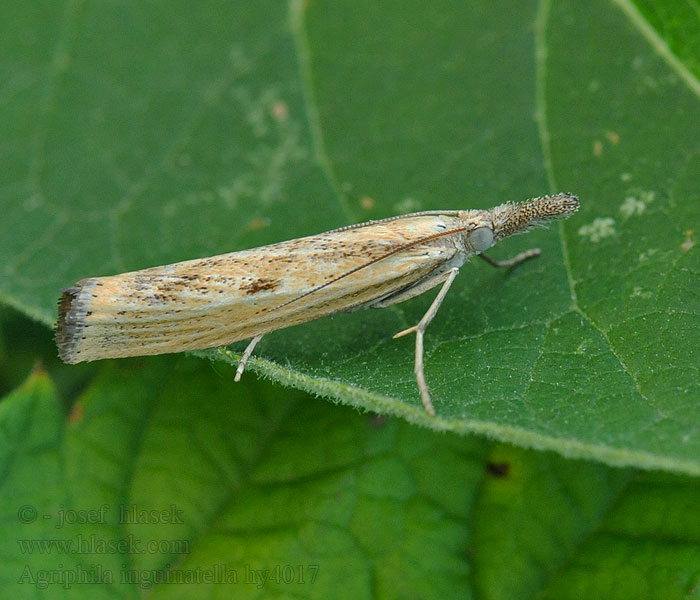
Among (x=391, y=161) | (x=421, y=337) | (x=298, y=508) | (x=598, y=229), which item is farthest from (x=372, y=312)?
(x=598, y=229)

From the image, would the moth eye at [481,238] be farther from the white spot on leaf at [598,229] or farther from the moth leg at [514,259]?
the white spot on leaf at [598,229]

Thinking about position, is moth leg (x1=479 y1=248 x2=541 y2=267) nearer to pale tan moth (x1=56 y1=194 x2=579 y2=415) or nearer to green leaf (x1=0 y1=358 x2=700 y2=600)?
pale tan moth (x1=56 y1=194 x2=579 y2=415)

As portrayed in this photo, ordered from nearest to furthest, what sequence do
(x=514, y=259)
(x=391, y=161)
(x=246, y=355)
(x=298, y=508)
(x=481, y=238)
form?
(x=246, y=355), (x=298, y=508), (x=481, y=238), (x=514, y=259), (x=391, y=161)

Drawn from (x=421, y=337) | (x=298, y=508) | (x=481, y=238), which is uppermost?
(x=481, y=238)

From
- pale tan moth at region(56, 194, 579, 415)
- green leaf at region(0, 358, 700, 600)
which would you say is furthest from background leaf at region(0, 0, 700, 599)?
pale tan moth at region(56, 194, 579, 415)

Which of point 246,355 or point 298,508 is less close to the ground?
point 246,355

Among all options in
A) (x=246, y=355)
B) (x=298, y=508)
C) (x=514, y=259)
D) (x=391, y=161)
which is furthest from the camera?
(x=391, y=161)

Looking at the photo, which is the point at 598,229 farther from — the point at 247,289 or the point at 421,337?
the point at 247,289

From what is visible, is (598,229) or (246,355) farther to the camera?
(598,229)

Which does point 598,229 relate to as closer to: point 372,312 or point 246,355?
point 372,312
